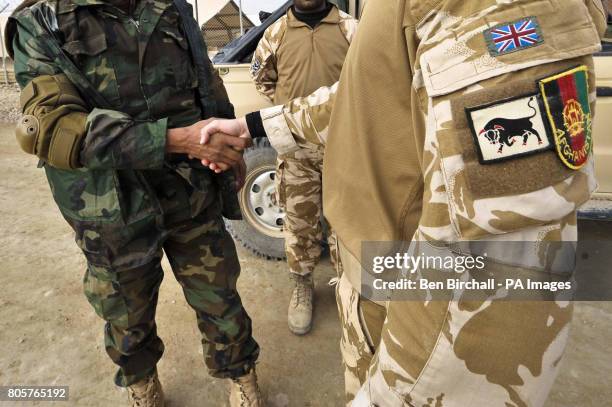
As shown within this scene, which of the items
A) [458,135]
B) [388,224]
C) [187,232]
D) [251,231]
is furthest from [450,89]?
[251,231]

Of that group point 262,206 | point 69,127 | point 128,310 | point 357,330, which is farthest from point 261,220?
point 357,330

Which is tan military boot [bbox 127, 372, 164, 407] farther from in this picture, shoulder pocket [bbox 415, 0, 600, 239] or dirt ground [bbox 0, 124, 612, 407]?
shoulder pocket [bbox 415, 0, 600, 239]

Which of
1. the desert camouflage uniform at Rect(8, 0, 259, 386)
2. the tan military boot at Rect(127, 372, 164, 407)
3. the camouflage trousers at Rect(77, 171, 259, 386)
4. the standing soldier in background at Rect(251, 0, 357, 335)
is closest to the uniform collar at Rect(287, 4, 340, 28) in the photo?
the standing soldier in background at Rect(251, 0, 357, 335)

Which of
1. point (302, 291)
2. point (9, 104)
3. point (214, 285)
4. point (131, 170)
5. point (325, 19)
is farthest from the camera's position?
point (9, 104)

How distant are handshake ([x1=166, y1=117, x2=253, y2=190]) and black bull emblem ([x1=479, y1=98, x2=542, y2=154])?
3.20ft

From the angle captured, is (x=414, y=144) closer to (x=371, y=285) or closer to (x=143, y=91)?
(x=371, y=285)

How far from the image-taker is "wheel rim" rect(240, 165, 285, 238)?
129 inches

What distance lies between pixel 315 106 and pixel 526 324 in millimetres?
679

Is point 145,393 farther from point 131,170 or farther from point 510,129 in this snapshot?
point 510,129

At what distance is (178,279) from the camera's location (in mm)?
1934

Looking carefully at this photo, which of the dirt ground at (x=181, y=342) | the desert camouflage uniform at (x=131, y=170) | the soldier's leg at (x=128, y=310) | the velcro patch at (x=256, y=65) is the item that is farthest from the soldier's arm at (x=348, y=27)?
the soldier's leg at (x=128, y=310)

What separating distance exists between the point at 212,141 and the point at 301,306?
148 cm

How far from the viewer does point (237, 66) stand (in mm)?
3246

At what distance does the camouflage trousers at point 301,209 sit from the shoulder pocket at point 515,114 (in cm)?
207
